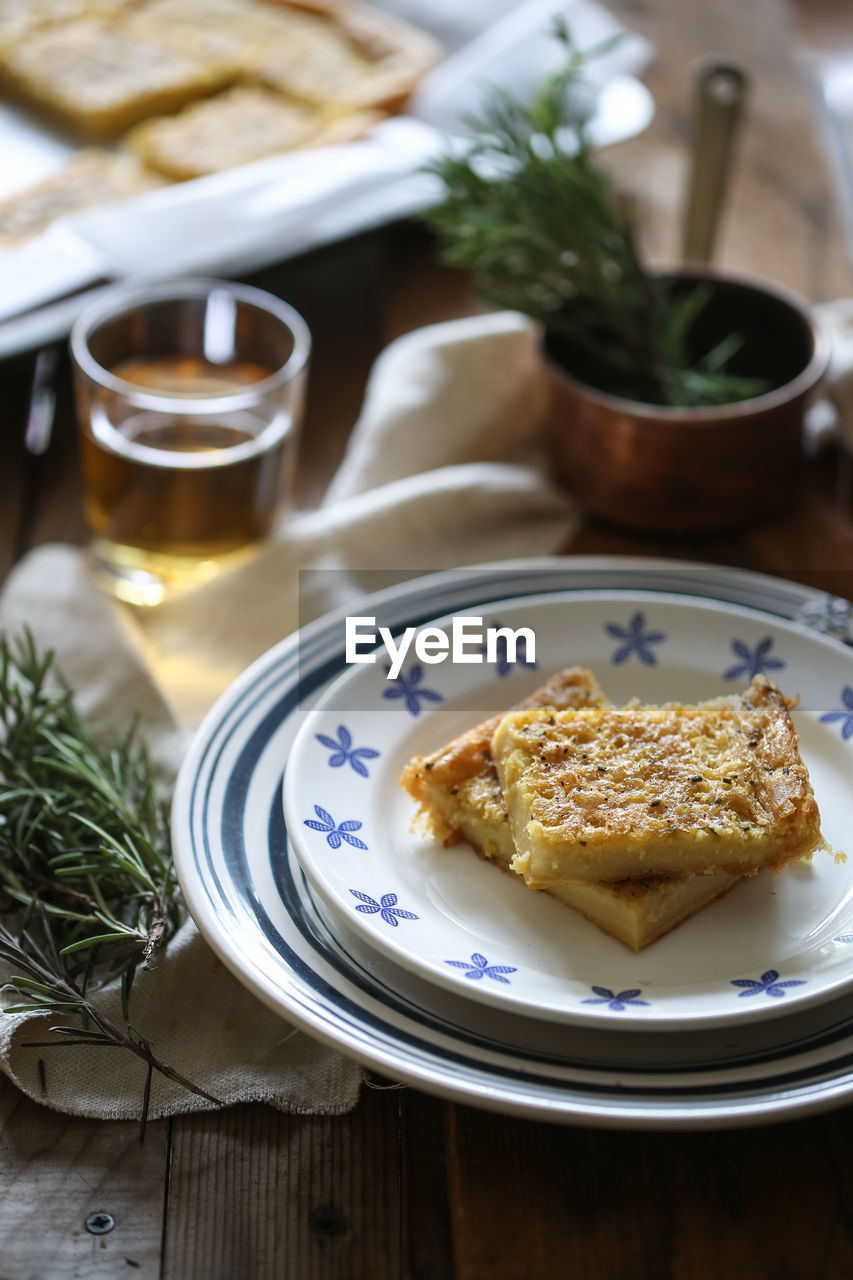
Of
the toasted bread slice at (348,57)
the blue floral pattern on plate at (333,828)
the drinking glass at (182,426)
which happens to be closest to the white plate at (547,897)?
the blue floral pattern on plate at (333,828)

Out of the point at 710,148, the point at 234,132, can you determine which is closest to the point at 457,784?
the point at 710,148

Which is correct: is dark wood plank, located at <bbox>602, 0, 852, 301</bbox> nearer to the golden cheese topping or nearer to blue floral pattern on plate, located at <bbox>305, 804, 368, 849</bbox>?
the golden cheese topping

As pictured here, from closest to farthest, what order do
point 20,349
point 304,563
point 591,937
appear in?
point 591,937, point 304,563, point 20,349

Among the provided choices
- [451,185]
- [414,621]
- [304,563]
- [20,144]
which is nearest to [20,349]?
[304,563]

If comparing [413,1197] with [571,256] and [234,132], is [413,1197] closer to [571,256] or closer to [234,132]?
[571,256]

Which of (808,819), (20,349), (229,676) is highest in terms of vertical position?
(808,819)

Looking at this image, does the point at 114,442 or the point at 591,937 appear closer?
the point at 591,937

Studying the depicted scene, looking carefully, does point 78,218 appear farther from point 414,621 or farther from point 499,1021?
point 499,1021

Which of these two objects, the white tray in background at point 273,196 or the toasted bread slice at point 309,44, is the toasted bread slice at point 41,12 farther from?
the white tray in background at point 273,196
